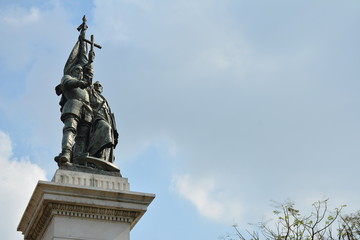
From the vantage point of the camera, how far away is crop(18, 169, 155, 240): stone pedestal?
10.4 meters

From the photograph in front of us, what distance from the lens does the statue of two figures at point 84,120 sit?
456 inches

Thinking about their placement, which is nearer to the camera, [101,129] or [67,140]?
[67,140]

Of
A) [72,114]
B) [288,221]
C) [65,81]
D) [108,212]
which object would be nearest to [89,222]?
[108,212]

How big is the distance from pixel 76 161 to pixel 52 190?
1.26m

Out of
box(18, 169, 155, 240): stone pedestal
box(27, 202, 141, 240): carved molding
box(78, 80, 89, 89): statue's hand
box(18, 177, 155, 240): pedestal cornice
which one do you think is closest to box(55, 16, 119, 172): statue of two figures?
box(78, 80, 89, 89): statue's hand

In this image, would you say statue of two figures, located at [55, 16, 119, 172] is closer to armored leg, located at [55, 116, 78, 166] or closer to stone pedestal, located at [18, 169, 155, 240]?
armored leg, located at [55, 116, 78, 166]

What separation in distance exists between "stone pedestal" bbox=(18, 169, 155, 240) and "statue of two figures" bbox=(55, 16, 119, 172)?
542mm

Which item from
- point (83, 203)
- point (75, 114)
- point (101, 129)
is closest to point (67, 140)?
point (75, 114)

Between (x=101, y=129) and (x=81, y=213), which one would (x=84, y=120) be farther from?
(x=81, y=213)

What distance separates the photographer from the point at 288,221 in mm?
17641

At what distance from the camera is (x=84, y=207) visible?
10.6 metres

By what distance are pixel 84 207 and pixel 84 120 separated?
2221 mm

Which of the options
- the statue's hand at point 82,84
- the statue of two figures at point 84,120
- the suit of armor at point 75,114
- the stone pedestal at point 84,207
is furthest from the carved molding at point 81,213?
the statue's hand at point 82,84

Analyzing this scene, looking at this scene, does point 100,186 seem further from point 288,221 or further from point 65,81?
point 288,221
